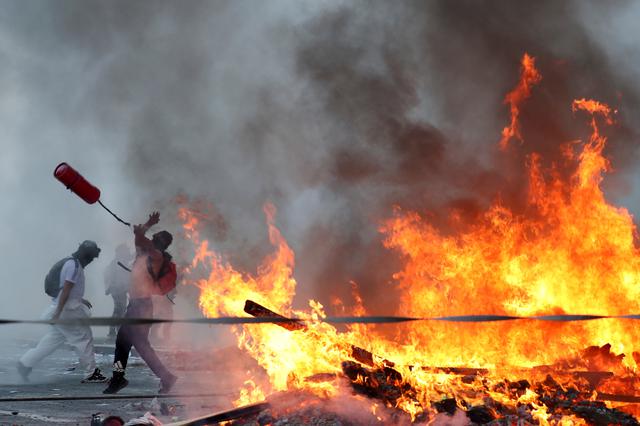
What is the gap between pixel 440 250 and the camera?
34.6ft

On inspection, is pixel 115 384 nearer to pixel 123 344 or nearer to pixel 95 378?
pixel 123 344

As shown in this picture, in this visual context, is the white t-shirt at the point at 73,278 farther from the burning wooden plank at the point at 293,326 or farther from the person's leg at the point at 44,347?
the burning wooden plank at the point at 293,326

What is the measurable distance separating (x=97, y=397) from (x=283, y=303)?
2.72 m

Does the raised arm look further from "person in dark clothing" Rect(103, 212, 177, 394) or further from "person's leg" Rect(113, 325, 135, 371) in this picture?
"person's leg" Rect(113, 325, 135, 371)

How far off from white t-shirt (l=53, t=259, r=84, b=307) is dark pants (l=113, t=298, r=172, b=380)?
61.8 inches

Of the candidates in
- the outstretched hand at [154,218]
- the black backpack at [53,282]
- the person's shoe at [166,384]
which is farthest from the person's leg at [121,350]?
the black backpack at [53,282]

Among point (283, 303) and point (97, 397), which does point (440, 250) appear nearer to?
point (283, 303)

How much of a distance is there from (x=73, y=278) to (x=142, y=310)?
1.72 meters

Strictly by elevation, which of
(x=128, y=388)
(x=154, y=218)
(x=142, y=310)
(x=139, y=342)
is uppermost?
(x=154, y=218)

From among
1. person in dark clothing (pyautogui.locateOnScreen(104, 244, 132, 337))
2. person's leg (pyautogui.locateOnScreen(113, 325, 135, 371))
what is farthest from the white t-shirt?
person in dark clothing (pyautogui.locateOnScreen(104, 244, 132, 337))

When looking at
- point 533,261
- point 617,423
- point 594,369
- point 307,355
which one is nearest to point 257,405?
point 307,355

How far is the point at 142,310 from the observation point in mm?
8484

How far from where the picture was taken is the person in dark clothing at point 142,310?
831 centimetres

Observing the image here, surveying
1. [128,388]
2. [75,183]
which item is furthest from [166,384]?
[75,183]
